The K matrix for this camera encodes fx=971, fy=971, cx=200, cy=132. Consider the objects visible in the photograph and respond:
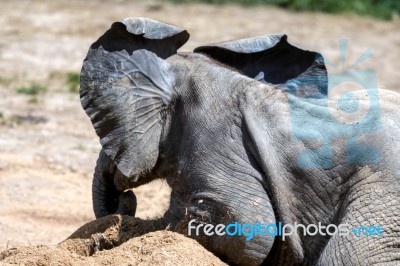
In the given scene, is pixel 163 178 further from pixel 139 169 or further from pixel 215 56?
pixel 215 56

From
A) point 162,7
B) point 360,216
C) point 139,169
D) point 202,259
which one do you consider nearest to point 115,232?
point 139,169

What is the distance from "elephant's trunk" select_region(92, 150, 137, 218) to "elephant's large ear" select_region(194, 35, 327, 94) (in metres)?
0.88

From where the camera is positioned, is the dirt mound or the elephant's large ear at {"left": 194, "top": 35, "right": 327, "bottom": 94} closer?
the dirt mound

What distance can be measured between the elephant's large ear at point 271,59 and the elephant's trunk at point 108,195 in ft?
2.87

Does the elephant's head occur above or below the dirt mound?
above

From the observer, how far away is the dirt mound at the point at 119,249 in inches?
195

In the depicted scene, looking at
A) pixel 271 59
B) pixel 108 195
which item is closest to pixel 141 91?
pixel 108 195

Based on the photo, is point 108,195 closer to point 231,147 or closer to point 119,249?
point 119,249

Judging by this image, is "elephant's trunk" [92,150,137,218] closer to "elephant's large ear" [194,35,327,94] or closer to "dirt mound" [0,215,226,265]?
"dirt mound" [0,215,226,265]

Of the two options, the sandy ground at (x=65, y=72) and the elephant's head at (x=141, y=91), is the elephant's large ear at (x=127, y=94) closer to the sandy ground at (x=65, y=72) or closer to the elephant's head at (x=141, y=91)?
the elephant's head at (x=141, y=91)

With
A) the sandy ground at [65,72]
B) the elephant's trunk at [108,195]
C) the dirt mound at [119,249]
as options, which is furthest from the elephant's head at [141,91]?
the sandy ground at [65,72]

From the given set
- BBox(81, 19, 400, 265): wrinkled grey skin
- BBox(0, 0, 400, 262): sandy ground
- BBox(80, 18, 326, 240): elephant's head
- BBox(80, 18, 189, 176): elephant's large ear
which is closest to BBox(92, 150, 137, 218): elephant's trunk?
BBox(81, 19, 400, 265): wrinkled grey skin

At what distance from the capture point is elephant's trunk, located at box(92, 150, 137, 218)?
225 inches

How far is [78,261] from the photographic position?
506cm
